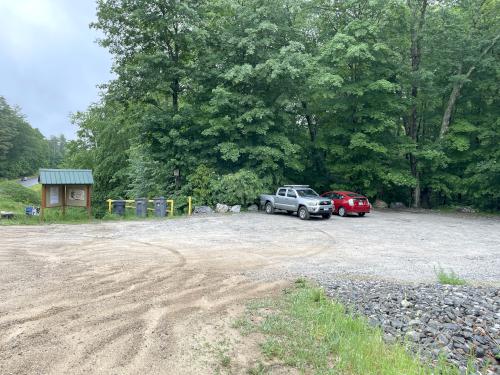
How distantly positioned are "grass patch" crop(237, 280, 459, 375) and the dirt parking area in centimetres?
40

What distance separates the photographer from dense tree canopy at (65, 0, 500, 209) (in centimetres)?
2261

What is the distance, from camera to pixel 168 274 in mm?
8266

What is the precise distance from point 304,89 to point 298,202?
874 cm

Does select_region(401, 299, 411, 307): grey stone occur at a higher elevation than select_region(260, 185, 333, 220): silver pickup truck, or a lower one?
lower

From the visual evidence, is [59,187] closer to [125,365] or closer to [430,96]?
[125,365]

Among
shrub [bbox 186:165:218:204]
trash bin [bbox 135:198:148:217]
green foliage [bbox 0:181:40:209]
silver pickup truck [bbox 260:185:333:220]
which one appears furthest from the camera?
green foliage [bbox 0:181:40:209]

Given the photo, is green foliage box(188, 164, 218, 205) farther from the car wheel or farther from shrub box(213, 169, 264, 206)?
the car wheel

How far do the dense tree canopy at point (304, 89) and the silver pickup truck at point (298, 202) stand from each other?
189 centimetres

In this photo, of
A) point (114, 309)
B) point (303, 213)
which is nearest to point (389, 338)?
point (114, 309)

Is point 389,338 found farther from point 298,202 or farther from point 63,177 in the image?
point 63,177

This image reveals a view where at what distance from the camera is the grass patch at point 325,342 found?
14.3 ft

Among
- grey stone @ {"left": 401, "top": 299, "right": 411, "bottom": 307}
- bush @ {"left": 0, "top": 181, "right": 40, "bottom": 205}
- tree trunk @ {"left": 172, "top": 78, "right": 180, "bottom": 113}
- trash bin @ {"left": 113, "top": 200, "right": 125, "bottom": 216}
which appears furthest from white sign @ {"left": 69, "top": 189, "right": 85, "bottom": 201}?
bush @ {"left": 0, "top": 181, "right": 40, "bottom": 205}

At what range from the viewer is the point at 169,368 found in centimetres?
429

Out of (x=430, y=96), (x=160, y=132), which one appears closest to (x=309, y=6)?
(x=430, y=96)
